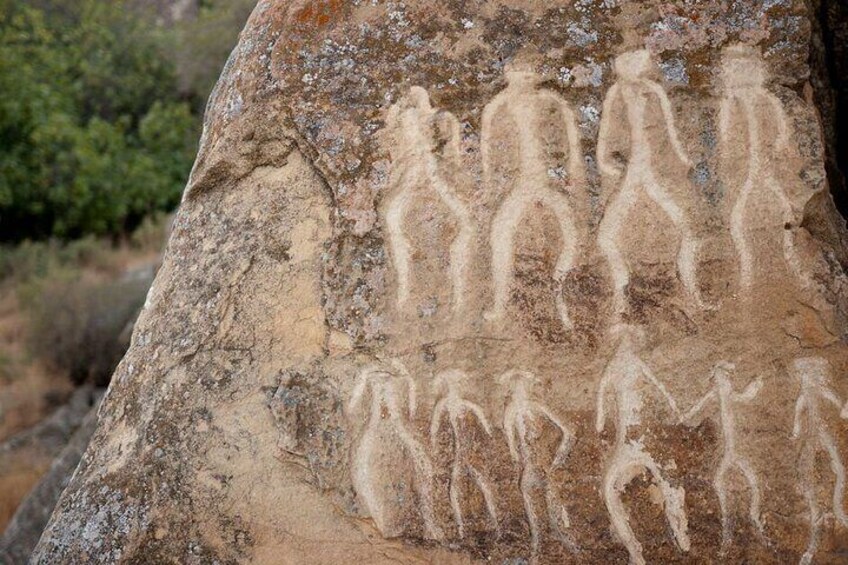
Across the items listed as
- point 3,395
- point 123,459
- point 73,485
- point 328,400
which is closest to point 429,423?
point 328,400

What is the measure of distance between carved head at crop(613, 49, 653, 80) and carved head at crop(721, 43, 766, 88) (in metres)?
0.23

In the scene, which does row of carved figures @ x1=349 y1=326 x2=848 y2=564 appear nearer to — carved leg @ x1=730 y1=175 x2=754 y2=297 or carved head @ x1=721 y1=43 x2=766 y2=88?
carved leg @ x1=730 y1=175 x2=754 y2=297

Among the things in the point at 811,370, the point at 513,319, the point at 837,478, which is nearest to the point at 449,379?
the point at 513,319

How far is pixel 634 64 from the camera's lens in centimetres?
326

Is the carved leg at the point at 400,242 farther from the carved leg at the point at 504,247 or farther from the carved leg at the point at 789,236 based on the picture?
the carved leg at the point at 789,236

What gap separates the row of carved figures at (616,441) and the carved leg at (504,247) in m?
0.22

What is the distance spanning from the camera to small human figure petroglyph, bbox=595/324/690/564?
3.12 metres

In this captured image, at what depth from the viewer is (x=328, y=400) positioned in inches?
127

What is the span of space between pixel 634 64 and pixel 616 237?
53 centimetres

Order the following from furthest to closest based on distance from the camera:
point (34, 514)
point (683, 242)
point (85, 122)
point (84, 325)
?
point (85, 122) < point (84, 325) < point (34, 514) < point (683, 242)

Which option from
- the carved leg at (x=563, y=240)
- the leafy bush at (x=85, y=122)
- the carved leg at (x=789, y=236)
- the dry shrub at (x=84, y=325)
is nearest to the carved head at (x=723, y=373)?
the carved leg at (x=789, y=236)

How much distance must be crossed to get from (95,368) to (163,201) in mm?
5791

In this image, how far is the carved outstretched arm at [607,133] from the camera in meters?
3.24

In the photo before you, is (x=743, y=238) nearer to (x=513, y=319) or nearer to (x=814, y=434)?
(x=814, y=434)
